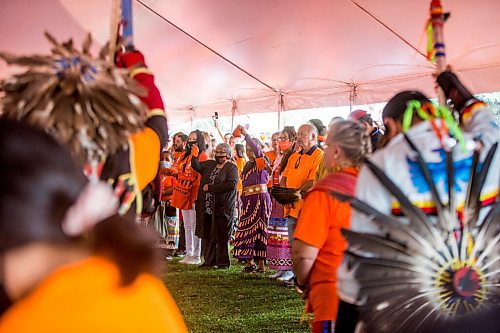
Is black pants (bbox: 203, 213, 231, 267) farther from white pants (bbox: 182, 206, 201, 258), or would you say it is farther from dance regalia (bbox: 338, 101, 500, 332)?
dance regalia (bbox: 338, 101, 500, 332)

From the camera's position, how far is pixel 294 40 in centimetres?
776

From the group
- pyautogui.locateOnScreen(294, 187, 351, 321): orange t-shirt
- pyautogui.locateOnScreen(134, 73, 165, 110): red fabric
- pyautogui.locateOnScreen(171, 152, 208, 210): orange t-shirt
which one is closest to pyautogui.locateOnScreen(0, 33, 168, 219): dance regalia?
Result: pyautogui.locateOnScreen(134, 73, 165, 110): red fabric

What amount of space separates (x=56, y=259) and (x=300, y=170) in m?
5.07

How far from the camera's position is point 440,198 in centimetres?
189

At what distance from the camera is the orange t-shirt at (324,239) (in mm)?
2504

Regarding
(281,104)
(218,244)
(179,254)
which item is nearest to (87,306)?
(218,244)

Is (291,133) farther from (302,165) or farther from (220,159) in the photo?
(220,159)

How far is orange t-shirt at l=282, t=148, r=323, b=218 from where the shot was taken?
5.79 metres

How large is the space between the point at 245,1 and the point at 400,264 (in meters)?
5.69

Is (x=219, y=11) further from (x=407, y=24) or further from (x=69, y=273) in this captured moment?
(x=69, y=273)

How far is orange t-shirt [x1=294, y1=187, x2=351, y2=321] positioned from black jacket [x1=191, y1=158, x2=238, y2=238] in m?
5.08

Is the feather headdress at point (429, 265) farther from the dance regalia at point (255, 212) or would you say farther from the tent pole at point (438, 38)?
the dance regalia at point (255, 212)

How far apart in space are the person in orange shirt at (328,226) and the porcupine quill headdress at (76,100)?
1.16m

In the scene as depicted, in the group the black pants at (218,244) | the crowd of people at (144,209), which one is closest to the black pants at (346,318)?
the crowd of people at (144,209)
